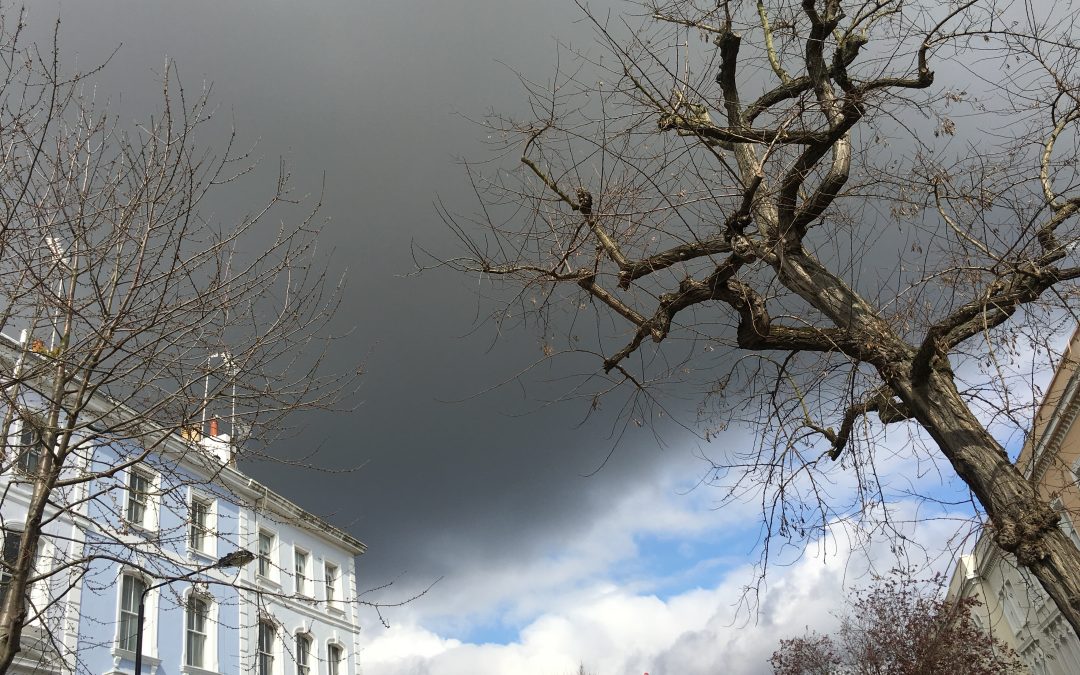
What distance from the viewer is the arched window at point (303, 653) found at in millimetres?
24812

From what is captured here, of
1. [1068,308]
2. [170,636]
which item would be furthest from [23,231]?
[170,636]

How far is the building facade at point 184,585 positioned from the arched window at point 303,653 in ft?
0.14

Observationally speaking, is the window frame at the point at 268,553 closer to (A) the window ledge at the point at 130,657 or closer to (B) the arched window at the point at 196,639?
(B) the arched window at the point at 196,639

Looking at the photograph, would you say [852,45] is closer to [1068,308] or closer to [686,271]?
[686,271]

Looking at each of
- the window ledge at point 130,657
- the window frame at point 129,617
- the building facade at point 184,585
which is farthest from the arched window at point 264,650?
the window frame at point 129,617

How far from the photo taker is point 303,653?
83.2 ft

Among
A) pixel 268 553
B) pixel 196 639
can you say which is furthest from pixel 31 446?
pixel 268 553

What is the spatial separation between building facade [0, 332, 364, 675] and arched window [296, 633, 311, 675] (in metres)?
0.04

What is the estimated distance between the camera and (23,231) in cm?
586

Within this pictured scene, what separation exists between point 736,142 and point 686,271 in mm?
1158

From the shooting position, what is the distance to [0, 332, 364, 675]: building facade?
14422 millimetres

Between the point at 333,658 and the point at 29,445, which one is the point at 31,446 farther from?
the point at 333,658

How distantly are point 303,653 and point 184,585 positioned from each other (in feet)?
17.0

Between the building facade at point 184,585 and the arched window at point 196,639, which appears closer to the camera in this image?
the building facade at point 184,585
